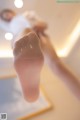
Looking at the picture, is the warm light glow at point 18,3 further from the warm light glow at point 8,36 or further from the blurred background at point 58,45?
the warm light glow at point 8,36

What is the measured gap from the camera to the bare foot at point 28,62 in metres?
0.66

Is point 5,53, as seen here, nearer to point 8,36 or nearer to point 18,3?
point 8,36

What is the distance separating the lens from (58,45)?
747 mm

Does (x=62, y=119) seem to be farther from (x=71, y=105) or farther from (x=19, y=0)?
(x=19, y=0)

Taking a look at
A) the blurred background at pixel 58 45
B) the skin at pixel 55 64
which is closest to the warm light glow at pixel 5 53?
the blurred background at pixel 58 45

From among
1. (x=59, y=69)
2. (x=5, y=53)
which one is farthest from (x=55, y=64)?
(x=5, y=53)

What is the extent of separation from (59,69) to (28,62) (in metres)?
0.12

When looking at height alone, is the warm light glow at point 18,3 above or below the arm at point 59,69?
above

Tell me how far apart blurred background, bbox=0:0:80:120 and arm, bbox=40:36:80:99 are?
15 mm

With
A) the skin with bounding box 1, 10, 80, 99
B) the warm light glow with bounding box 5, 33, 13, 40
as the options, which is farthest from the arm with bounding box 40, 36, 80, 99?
the warm light glow with bounding box 5, 33, 13, 40

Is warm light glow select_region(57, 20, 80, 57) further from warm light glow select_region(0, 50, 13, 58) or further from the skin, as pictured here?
warm light glow select_region(0, 50, 13, 58)

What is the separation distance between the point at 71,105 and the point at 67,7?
354 millimetres

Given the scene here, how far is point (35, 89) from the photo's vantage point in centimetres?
70

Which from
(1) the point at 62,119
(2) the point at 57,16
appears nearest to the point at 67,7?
(2) the point at 57,16
